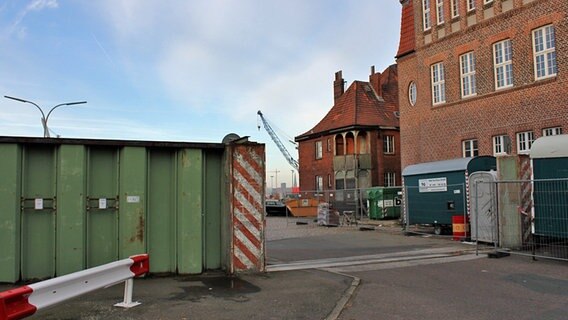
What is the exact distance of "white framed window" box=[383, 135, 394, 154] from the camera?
45.5m

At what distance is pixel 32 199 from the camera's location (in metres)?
8.37

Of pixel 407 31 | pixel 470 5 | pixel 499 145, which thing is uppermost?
pixel 407 31

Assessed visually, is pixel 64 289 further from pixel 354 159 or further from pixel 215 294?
pixel 354 159

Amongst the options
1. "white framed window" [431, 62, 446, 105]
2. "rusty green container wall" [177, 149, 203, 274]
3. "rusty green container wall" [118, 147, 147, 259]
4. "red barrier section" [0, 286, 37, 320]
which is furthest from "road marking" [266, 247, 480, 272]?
"white framed window" [431, 62, 446, 105]

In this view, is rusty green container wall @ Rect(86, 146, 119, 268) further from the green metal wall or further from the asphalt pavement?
the asphalt pavement

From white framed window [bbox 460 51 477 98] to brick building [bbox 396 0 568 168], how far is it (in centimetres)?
5

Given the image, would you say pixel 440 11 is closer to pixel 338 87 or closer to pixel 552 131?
pixel 552 131

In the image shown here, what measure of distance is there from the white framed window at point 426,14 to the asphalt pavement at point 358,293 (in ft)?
68.5

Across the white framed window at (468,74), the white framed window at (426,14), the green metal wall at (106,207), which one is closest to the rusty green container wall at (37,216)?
the green metal wall at (106,207)

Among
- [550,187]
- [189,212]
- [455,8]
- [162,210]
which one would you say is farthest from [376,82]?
[162,210]

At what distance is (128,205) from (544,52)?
21.1 m

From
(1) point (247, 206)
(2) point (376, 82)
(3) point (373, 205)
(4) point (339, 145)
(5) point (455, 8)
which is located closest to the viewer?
A: (1) point (247, 206)

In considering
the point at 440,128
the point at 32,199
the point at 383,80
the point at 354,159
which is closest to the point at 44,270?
the point at 32,199

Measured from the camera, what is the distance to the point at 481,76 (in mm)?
25750
